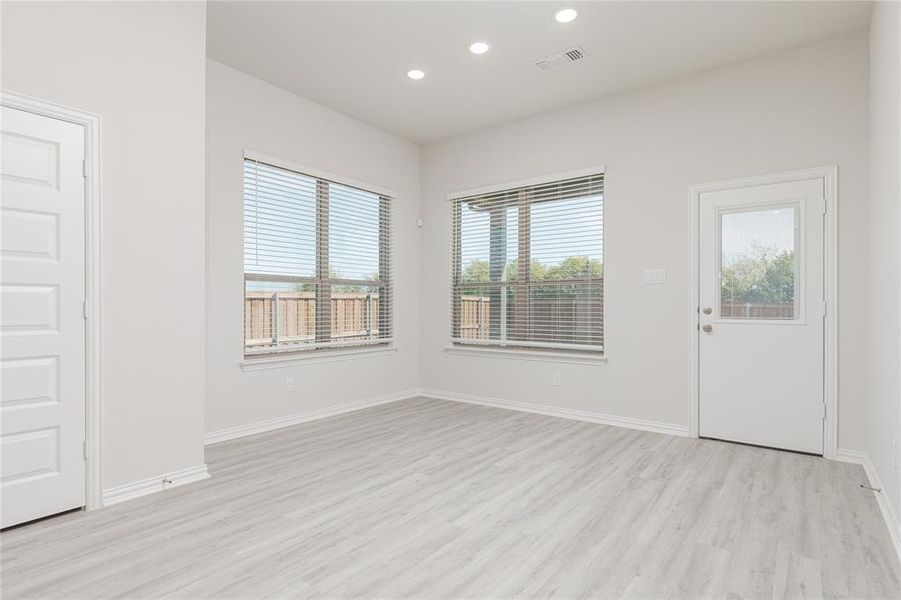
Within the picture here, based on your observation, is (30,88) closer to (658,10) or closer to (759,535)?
(658,10)

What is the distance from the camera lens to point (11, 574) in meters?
2.01

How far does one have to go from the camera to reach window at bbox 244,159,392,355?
14.4 feet

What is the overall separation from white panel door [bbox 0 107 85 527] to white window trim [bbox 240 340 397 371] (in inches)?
65.6

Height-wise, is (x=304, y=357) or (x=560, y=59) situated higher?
(x=560, y=59)

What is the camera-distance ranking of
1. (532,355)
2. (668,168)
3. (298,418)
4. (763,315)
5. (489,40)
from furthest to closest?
(532,355) < (298,418) < (668,168) < (763,315) < (489,40)

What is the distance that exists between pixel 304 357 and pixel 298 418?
571mm

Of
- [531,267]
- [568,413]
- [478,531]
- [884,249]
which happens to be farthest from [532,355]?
[884,249]

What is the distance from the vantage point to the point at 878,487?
291 centimetres

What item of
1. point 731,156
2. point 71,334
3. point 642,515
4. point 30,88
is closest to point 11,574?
point 71,334

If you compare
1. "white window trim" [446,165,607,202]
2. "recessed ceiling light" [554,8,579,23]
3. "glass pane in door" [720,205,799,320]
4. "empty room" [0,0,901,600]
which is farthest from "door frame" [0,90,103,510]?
"glass pane in door" [720,205,799,320]

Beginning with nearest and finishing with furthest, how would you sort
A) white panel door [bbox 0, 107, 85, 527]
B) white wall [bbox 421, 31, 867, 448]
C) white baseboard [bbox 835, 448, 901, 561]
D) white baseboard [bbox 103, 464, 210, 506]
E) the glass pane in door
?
white baseboard [bbox 835, 448, 901, 561]
white panel door [bbox 0, 107, 85, 527]
white baseboard [bbox 103, 464, 210, 506]
white wall [bbox 421, 31, 867, 448]
the glass pane in door

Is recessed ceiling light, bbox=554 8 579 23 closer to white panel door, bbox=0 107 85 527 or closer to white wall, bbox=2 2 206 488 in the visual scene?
white wall, bbox=2 2 206 488

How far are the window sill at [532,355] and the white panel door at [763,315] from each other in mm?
991

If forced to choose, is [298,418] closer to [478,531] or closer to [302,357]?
→ [302,357]
